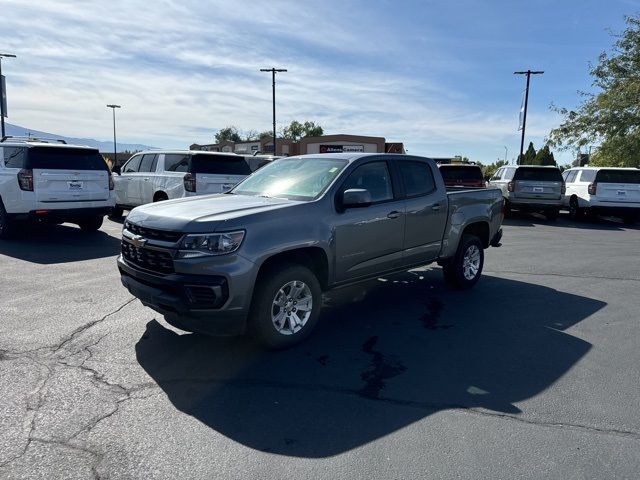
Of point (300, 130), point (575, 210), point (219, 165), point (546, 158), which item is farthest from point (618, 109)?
point (300, 130)

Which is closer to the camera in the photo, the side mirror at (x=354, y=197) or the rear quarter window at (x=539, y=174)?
the side mirror at (x=354, y=197)

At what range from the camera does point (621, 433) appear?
127 inches

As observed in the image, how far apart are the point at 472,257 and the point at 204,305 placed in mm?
4392

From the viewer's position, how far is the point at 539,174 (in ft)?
53.5

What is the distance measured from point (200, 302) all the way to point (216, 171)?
319 inches

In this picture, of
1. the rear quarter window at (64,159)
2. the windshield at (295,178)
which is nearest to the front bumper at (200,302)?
the windshield at (295,178)

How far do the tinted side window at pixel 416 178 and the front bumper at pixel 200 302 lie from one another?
2.74m

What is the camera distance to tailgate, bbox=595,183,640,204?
15.5 meters

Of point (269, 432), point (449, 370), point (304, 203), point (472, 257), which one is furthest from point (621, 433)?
point (472, 257)

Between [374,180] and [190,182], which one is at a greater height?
[374,180]

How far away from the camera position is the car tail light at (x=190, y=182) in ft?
36.6

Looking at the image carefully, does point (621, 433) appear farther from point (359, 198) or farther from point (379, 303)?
point (379, 303)

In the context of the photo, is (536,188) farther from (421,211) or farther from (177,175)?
(421,211)

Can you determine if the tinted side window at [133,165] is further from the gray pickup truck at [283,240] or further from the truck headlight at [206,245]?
the truck headlight at [206,245]
